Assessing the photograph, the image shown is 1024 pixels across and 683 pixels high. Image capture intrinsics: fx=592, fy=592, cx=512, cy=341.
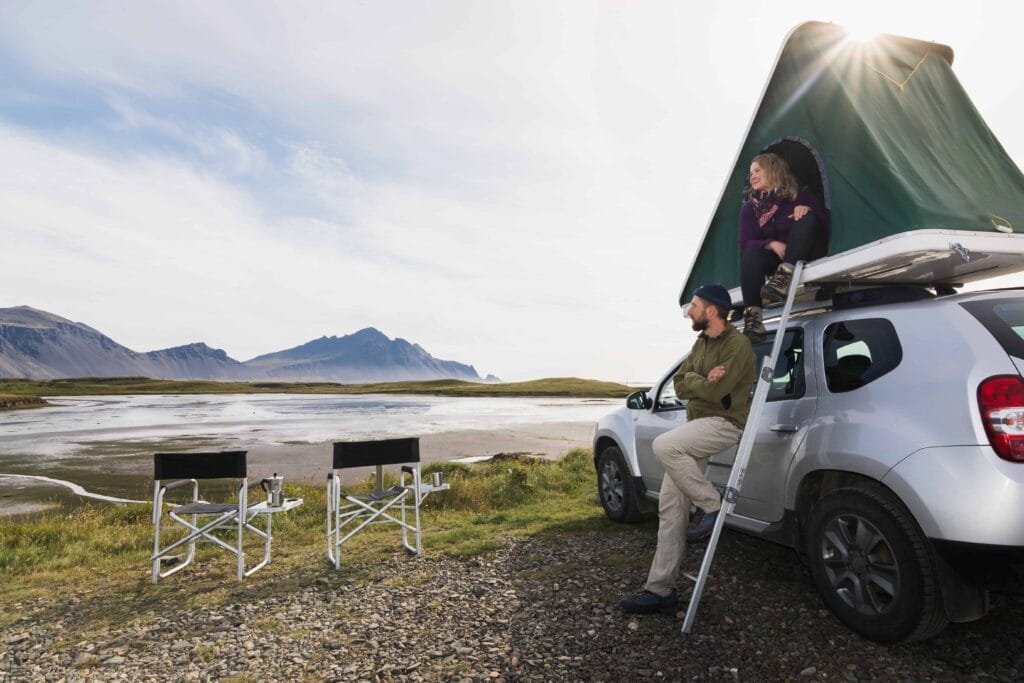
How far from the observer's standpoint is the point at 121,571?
632 centimetres

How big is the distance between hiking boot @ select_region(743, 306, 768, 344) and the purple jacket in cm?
53

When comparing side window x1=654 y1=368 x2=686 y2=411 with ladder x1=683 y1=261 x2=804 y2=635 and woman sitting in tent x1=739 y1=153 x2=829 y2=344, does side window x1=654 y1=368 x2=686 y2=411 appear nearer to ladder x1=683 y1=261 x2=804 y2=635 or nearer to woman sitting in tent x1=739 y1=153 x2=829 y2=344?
woman sitting in tent x1=739 y1=153 x2=829 y2=344

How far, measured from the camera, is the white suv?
303cm

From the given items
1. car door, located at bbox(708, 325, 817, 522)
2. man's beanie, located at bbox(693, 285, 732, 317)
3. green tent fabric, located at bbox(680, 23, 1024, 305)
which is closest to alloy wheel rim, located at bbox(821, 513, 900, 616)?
car door, located at bbox(708, 325, 817, 522)

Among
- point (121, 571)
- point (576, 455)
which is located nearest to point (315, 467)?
point (576, 455)

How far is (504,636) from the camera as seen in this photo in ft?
13.6

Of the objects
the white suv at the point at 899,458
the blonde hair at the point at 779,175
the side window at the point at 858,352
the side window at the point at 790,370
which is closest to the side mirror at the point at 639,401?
the side window at the point at 790,370

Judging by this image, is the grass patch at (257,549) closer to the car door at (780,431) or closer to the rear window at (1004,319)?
the car door at (780,431)

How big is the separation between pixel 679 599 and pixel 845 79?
13.5 ft

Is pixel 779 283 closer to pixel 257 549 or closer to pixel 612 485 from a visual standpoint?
pixel 612 485

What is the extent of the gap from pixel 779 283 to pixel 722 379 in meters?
0.89

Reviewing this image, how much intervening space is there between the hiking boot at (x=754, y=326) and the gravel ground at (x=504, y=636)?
1.99 meters

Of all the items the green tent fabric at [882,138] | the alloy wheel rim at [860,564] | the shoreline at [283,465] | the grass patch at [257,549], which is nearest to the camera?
the alloy wheel rim at [860,564]

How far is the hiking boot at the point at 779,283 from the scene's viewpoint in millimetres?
4215
